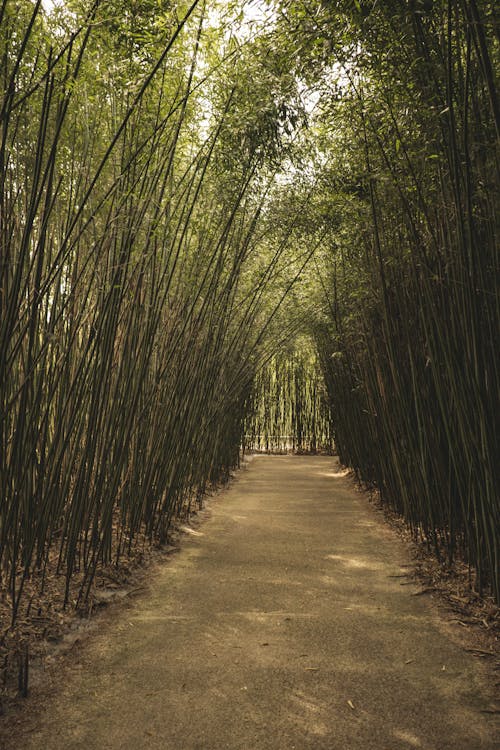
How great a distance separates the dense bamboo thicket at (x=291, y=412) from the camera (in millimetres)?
10781

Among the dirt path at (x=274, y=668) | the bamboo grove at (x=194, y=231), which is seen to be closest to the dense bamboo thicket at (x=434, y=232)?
the bamboo grove at (x=194, y=231)

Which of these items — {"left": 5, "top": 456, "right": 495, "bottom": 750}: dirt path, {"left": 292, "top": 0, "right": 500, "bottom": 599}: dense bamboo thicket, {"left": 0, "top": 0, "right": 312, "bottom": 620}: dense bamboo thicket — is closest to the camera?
{"left": 5, "top": 456, "right": 495, "bottom": 750}: dirt path

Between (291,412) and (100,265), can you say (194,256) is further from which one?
(291,412)

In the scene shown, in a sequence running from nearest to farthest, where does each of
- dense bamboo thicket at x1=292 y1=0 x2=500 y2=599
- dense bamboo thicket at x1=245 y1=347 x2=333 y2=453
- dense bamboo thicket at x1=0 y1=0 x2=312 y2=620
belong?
dense bamboo thicket at x1=0 y1=0 x2=312 y2=620 → dense bamboo thicket at x1=292 y1=0 x2=500 y2=599 → dense bamboo thicket at x1=245 y1=347 x2=333 y2=453

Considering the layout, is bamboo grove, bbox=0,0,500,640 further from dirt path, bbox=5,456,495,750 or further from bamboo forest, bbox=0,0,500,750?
dirt path, bbox=5,456,495,750

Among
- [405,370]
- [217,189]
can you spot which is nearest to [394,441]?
[405,370]

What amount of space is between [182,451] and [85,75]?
7.07ft

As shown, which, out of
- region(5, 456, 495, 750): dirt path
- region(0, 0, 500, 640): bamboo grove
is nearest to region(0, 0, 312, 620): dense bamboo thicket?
region(0, 0, 500, 640): bamboo grove

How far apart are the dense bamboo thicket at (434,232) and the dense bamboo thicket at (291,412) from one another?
23.3 feet

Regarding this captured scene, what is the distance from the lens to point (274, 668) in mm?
1748

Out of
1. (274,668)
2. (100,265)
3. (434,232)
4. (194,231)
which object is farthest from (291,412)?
(274,668)

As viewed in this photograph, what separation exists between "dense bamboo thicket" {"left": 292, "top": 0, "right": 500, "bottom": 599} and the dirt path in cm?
45

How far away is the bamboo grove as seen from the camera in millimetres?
1857

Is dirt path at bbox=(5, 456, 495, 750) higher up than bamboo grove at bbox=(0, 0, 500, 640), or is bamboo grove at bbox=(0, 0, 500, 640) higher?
bamboo grove at bbox=(0, 0, 500, 640)
